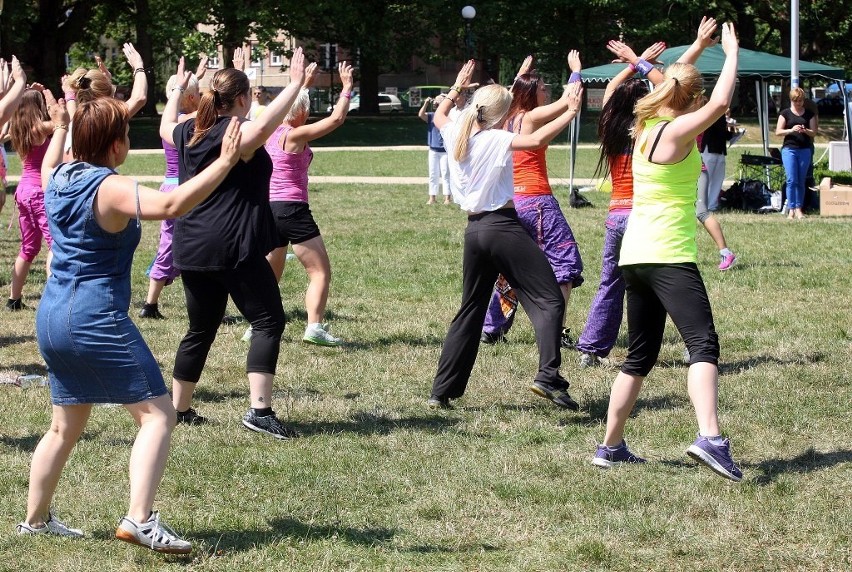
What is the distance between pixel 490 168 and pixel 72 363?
270 centimetres

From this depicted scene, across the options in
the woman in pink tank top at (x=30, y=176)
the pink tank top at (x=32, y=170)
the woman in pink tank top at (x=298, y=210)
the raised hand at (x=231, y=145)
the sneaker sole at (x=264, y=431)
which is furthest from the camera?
the pink tank top at (x=32, y=170)

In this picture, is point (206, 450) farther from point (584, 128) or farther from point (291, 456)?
point (584, 128)

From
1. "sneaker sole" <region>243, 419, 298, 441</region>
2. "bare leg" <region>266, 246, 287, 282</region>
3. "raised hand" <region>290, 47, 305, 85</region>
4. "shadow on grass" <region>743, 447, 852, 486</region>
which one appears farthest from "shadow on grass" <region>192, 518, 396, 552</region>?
"bare leg" <region>266, 246, 287, 282</region>

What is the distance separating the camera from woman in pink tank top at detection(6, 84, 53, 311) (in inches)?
309

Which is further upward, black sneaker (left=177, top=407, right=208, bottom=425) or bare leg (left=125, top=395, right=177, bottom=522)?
bare leg (left=125, top=395, right=177, bottom=522)

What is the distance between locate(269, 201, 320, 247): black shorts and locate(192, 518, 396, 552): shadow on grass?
337 cm

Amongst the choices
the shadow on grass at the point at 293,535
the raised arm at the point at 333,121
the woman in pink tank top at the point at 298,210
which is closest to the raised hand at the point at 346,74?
the raised arm at the point at 333,121

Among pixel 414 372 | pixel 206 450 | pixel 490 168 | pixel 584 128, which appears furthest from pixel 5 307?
pixel 584 128

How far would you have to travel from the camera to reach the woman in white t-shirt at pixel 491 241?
19.8ft

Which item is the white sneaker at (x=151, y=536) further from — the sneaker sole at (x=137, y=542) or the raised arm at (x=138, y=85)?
the raised arm at (x=138, y=85)

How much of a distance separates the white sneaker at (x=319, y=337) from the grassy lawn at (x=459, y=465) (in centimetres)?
12

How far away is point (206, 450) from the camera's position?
566 centimetres

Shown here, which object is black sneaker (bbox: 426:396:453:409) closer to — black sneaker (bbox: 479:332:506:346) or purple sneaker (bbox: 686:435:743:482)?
black sneaker (bbox: 479:332:506:346)

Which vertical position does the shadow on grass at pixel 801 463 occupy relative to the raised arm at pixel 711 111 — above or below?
below
